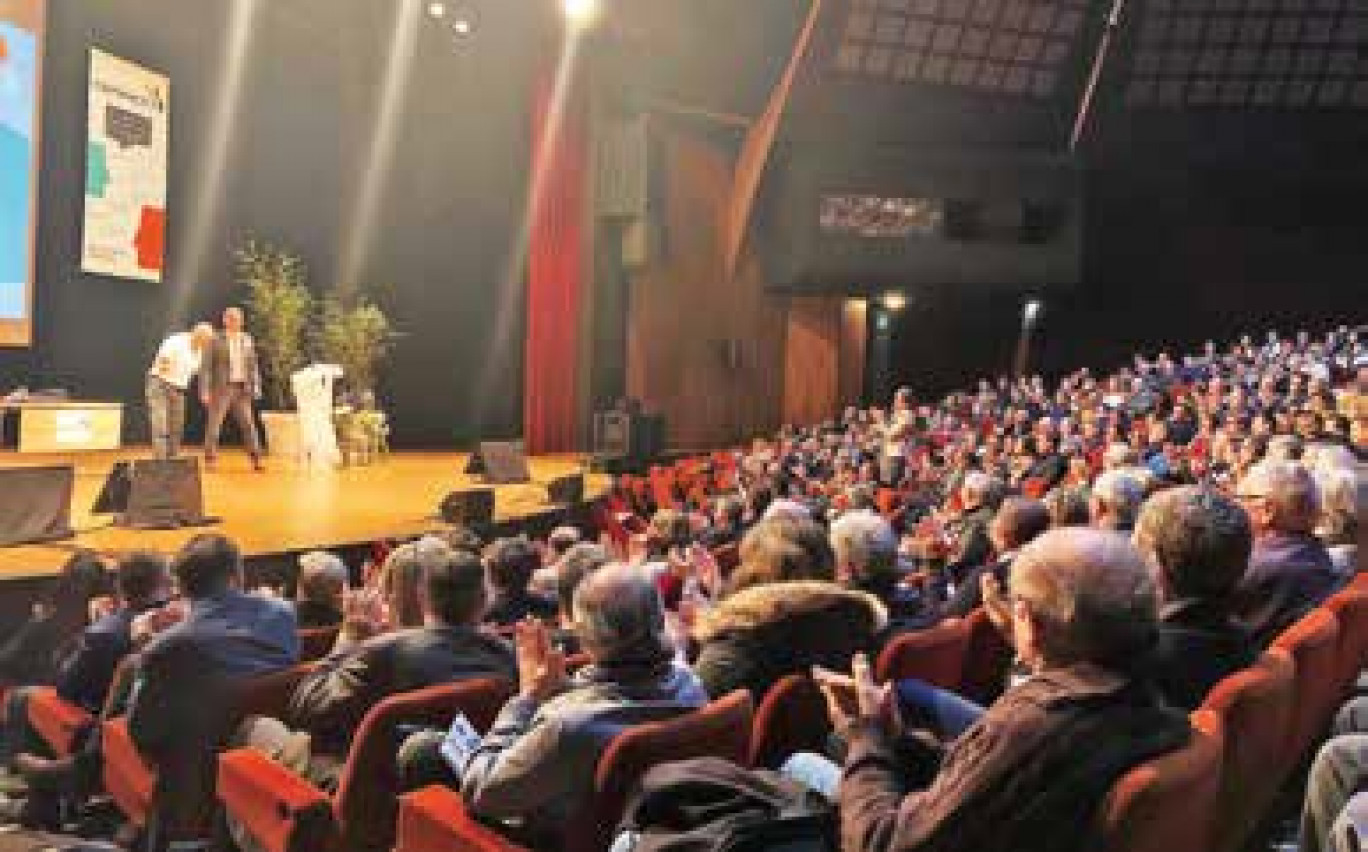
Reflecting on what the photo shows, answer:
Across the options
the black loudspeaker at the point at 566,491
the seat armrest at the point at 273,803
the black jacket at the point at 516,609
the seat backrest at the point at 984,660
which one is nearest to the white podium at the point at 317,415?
the black loudspeaker at the point at 566,491

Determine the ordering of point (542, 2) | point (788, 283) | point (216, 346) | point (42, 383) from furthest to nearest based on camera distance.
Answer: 1. point (788, 283)
2. point (542, 2)
3. point (42, 383)
4. point (216, 346)

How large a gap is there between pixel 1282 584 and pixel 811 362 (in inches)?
509

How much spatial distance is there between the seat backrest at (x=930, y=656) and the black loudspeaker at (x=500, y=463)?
662 cm

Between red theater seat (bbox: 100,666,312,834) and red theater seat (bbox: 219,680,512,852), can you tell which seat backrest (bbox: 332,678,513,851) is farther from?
red theater seat (bbox: 100,666,312,834)

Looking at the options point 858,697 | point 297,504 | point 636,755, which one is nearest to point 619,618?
point 636,755

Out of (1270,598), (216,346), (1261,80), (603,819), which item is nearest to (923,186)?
(1261,80)

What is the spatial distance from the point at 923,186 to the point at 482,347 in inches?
227

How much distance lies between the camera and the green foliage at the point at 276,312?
10.5 metres

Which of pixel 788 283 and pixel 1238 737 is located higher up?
pixel 788 283

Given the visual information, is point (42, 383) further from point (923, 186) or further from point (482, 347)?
point (923, 186)

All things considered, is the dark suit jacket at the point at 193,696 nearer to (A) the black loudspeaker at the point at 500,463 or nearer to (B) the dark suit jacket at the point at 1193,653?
(B) the dark suit jacket at the point at 1193,653

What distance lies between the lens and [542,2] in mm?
12000

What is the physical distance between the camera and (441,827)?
6.74ft

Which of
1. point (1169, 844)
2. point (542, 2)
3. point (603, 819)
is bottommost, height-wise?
point (603, 819)
